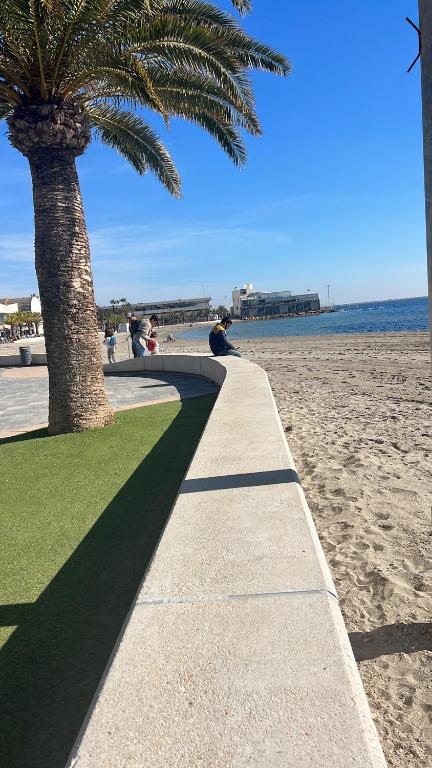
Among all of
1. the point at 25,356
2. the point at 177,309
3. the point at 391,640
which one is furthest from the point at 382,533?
the point at 177,309

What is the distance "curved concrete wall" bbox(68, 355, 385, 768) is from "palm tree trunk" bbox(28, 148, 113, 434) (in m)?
4.67

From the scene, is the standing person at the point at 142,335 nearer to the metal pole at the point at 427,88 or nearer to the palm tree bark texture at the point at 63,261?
the palm tree bark texture at the point at 63,261

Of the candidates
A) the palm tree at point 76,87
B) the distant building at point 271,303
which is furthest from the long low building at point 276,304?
the palm tree at point 76,87

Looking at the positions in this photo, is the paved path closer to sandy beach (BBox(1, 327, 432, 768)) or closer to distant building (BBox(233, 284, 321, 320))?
sandy beach (BBox(1, 327, 432, 768))

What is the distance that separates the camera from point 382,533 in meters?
4.00

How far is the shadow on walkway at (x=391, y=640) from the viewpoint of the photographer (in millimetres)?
2623

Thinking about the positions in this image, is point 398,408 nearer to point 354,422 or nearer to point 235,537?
point 354,422

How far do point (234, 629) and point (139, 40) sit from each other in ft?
23.5

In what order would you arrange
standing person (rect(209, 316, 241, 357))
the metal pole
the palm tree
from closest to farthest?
the metal pole < the palm tree < standing person (rect(209, 316, 241, 357))

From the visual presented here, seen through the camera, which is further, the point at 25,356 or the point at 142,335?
the point at 25,356

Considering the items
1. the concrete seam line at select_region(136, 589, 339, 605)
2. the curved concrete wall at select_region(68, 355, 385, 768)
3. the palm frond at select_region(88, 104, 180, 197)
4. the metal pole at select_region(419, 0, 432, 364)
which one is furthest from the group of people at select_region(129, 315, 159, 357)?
the concrete seam line at select_region(136, 589, 339, 605)

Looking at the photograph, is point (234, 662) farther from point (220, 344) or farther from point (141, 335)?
point (141, 335)

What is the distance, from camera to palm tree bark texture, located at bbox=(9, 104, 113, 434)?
686 cm

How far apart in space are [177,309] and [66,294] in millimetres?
136046
